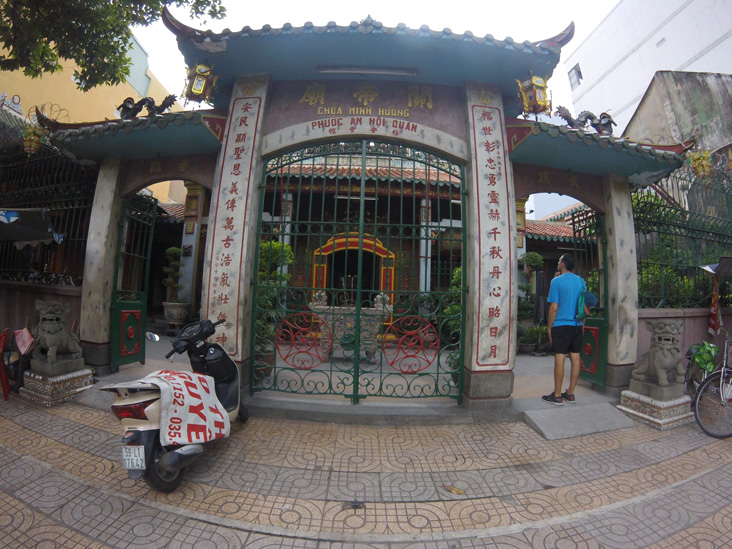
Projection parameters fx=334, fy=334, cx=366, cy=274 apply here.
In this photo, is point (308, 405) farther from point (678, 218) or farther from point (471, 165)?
point (678, 218)

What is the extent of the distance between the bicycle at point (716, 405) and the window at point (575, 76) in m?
21.2

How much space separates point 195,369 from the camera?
3297 millimetres

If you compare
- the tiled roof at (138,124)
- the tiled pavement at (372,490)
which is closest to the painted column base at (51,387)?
the tiled pavement at (372,490)

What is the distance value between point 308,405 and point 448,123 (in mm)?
3961

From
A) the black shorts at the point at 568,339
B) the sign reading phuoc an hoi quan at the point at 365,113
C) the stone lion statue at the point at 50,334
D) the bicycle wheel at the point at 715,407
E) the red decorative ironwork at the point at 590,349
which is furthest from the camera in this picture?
the red decorative ironwork at the point at 590,349

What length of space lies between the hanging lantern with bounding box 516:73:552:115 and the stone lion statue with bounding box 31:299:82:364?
6.38 m

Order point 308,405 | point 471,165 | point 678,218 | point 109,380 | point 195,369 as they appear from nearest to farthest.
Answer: point 195,369 < point 308,405 < point 471,165 < point 109,380 < point 678,218

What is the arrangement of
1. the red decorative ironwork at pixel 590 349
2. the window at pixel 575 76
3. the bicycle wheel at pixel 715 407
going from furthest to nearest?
the window at pixel 575 76 < the red decorative ironwork at pixel 590 349 < the bicycle wheel at pixel 715 407

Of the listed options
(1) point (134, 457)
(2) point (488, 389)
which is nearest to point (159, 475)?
(1) point (134, 457)

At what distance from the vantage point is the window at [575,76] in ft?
63.2

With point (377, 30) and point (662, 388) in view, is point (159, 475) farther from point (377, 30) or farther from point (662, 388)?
point (662, 388)

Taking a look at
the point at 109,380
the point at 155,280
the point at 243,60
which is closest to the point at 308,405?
the point at 109,380

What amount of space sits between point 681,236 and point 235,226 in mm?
6646

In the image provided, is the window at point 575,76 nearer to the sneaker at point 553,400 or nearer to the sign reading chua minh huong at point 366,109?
the sign reading chua minh huong at point 366,109
